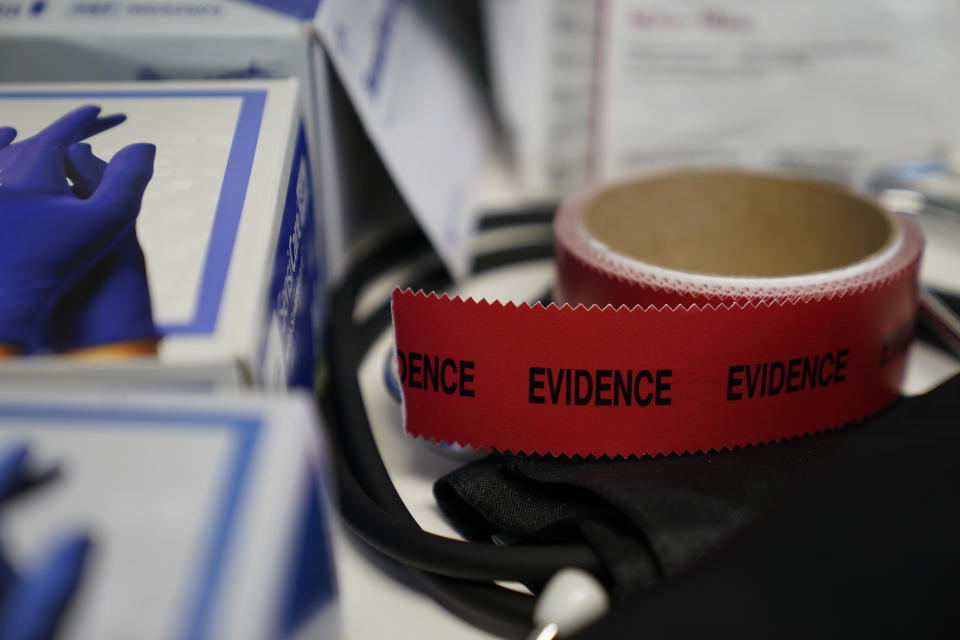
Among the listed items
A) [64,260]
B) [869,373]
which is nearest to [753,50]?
[869,373]

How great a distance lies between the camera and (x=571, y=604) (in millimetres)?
261

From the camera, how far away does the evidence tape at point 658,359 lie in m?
0.32

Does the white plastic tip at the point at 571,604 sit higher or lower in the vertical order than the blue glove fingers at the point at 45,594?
lower

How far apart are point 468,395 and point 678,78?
1.45 ft

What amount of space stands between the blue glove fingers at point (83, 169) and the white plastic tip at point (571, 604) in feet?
0.79

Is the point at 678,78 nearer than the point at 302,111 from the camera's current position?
No

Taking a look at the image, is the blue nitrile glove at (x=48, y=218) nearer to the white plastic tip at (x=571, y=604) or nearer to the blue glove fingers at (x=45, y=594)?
the blue glove fingers at (x=45, y=594)

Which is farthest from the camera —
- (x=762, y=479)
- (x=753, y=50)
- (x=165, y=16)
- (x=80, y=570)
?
(x=753, y=50)

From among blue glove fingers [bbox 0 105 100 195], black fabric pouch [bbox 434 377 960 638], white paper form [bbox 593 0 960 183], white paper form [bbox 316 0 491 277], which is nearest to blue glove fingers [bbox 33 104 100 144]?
blue glove fingers [bbox 0 105 100 195]

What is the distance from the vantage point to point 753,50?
0.64m

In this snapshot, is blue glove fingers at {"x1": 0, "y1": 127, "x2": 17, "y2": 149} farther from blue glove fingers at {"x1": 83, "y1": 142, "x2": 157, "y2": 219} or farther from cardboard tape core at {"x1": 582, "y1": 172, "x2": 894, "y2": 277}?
cardboard tape core at {"x1": 582, "y1": 172, "x2": 894, "y2": 277}

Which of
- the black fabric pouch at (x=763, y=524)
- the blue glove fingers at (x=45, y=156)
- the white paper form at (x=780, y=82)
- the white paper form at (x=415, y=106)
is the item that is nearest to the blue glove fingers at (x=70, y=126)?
the blue glove fingers at (x=45, y=156)

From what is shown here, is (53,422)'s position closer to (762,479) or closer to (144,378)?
(144,378)

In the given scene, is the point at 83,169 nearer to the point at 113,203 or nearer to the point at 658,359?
the point at 113,203
